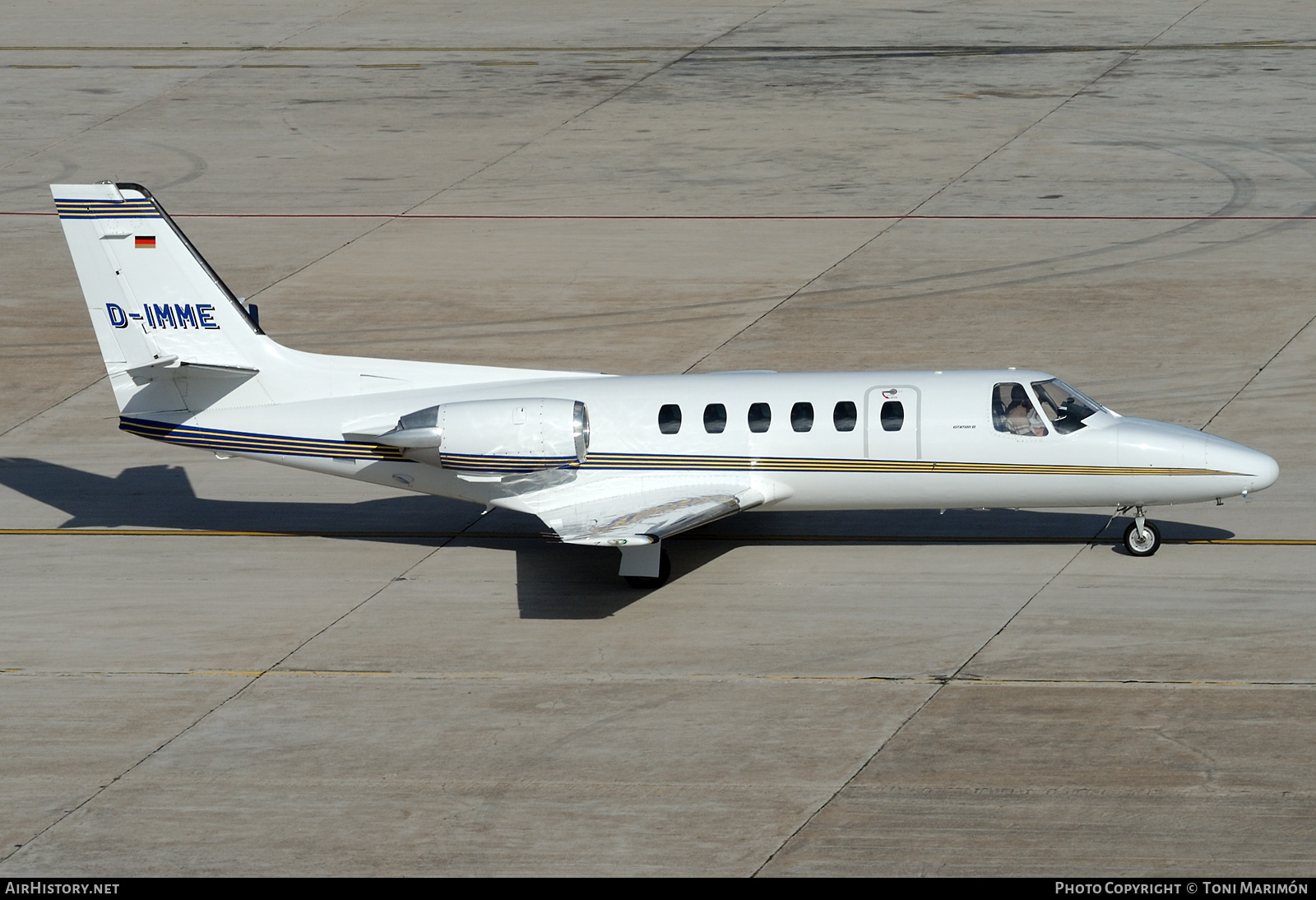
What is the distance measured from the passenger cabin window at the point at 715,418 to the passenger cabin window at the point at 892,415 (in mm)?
2063

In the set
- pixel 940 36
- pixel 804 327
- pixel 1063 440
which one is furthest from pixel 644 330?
pixel 940 36

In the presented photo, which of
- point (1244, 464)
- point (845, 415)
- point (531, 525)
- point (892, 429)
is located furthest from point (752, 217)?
point (1244, 464)

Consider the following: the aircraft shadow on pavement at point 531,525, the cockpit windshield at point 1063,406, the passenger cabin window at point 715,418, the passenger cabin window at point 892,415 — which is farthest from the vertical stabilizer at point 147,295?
the cockpit windshield at point 1063,406

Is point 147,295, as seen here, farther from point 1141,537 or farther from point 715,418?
point 1141,537

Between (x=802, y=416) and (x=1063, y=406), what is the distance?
3360mm

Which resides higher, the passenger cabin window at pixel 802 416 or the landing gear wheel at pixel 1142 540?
the passenger cabin window at pixel 802 416

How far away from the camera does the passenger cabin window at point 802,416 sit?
22.0m

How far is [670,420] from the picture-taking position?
22.3 meters

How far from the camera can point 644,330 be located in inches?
1262

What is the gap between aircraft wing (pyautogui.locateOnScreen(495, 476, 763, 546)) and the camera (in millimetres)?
21297

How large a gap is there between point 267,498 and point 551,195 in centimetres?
1659

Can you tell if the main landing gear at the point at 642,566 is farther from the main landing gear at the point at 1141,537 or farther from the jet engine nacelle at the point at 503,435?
the main landing gear at the point at 1141,537

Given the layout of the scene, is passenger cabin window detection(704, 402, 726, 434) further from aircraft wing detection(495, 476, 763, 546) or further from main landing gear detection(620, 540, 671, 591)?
main landing gear detection(620, 540, 671, 591)

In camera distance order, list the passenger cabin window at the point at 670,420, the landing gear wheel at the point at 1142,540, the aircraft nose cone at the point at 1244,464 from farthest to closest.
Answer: the passenger cabin window at the point at 670,420 → the landing gear wheel at the point at 1142,540 → the aircraft nose cone at the point at 1244,464
